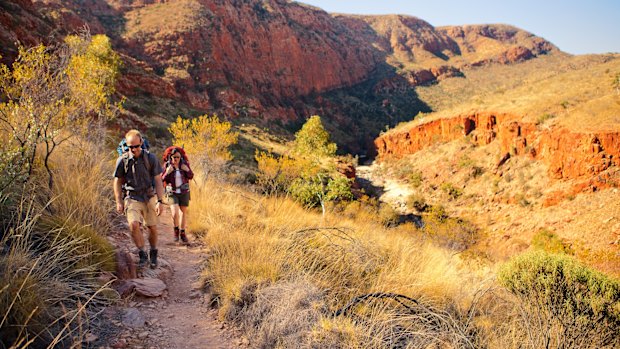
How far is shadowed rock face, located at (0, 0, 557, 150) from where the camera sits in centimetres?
3638

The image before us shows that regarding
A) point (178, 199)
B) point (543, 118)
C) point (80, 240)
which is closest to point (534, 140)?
point (543, 118)

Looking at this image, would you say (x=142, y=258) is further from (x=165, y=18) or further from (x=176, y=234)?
(x=165, y=18)

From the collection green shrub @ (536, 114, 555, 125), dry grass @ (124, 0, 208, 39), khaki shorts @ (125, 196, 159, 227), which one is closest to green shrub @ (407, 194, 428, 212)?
green shrub @ (536, 114, 555, 125)

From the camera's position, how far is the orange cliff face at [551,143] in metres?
18.1

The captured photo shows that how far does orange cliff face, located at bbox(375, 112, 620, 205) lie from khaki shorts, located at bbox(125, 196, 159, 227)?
22.1 m

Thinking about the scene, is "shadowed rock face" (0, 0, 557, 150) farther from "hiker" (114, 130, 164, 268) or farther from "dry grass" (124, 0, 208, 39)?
"hiker" (114, 130, 164, 268)

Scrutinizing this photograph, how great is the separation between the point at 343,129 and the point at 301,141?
31.7 m

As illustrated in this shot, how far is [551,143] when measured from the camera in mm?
21344

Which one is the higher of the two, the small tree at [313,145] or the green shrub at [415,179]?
the small tree at [313,145]

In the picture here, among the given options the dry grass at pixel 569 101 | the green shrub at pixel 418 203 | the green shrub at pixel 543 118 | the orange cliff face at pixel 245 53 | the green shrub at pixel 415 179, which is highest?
the orange cliff face at pixel 245 53

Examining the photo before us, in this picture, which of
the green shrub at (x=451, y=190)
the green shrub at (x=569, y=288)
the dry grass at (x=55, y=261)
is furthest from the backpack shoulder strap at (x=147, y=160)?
the green shrub at (x=451, y=190)

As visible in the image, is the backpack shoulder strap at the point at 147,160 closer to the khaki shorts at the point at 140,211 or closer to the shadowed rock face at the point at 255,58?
the khaki shorts at the point at 140,211

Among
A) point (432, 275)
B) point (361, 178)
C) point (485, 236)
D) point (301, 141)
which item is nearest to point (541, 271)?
point (432, 275)

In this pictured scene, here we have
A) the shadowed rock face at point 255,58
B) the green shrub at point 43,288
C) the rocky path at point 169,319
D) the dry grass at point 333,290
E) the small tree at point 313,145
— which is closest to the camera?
the green shrub at point 43,288
